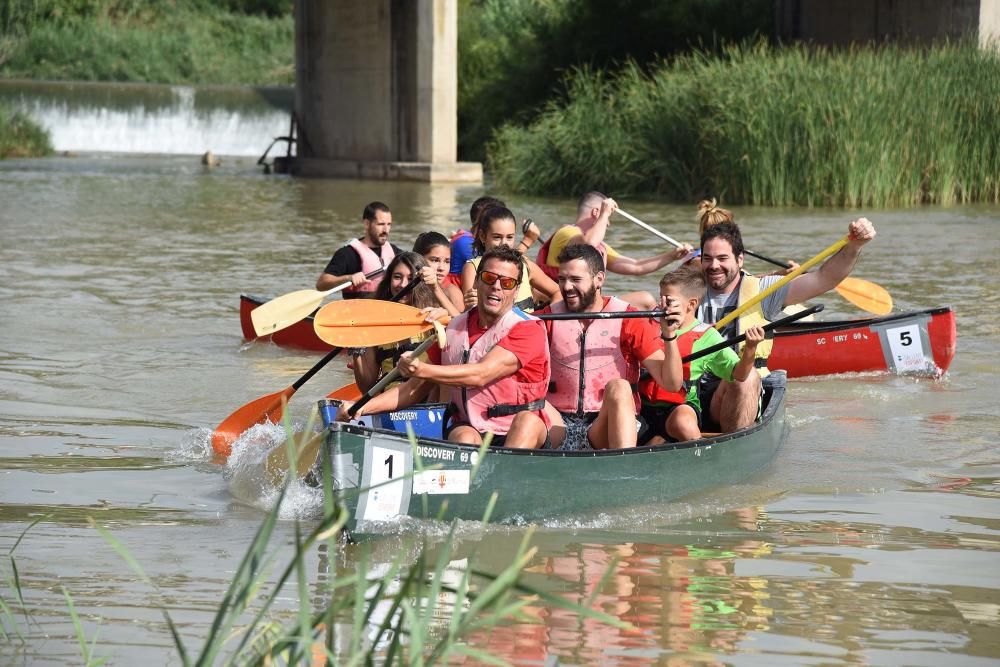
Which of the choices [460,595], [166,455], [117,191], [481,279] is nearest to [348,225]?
[117,191]

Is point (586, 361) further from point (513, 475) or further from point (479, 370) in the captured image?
point (513, 475)

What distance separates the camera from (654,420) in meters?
6.00

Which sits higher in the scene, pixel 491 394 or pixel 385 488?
pixel 491 394

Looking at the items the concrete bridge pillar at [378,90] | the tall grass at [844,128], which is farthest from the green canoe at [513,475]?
the concrete bridge pillar at [378,90]

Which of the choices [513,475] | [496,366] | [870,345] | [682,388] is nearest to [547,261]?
[870,345]

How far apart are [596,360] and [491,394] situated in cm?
49

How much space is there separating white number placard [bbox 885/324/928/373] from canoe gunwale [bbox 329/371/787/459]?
2384 millimetres

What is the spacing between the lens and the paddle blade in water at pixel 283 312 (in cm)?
734

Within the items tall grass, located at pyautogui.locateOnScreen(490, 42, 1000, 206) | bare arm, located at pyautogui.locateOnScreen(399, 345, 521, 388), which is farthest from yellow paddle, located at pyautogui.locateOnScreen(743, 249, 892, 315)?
tall grass, located at pyautogui.locateOnScreen(490, 42, 1000, 206)

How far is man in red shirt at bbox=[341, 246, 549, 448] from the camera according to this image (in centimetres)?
530

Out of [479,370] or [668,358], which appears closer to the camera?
[479,370]

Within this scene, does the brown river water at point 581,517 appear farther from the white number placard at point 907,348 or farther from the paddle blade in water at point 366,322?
the paddle blade in water at point 366,322

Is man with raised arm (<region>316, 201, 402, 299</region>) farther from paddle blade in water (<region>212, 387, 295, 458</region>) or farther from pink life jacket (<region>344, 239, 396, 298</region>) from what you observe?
paddle blade in water (<region>212, 387, 295, 458</region>)

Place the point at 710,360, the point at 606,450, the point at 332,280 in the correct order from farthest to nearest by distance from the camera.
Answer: the point at 332,280 < the point at 710,360 < the point at 606,450
